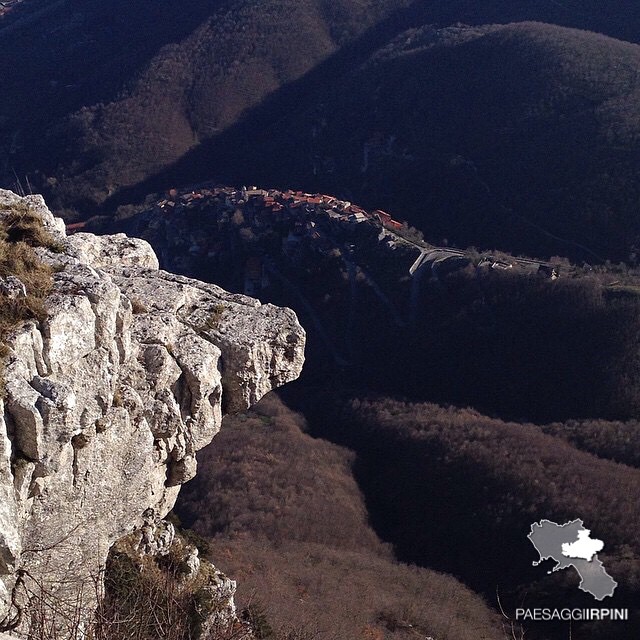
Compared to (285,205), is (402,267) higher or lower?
lower

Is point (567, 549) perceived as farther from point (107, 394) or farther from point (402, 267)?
point (402, 267)

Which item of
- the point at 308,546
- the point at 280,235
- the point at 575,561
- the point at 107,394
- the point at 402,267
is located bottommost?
the point at 308,546

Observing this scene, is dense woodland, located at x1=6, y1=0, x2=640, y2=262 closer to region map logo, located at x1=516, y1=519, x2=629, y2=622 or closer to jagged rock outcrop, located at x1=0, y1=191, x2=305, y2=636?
region map logo, located at x1=516, y1=519, x2=629, y2=622

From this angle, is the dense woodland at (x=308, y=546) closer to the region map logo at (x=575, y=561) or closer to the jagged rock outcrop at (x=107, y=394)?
the region map logo at (x=575, y=561)

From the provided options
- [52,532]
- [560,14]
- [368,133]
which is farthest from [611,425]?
[560,14]

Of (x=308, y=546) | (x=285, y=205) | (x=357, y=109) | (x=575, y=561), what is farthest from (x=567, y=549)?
(x=357, y=109)

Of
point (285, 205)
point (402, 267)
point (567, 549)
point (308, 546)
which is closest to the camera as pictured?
point (567, 549)

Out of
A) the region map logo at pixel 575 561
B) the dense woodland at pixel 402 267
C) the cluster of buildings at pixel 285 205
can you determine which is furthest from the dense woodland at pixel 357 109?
the region map logo at pixel 575 561

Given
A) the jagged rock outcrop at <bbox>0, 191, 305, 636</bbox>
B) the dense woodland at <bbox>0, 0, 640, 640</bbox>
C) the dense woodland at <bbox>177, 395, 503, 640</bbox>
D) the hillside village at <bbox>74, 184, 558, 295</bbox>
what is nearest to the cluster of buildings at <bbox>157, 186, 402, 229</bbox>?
the hillside village at <bbox>74, 184, 558, 295</bbox>
